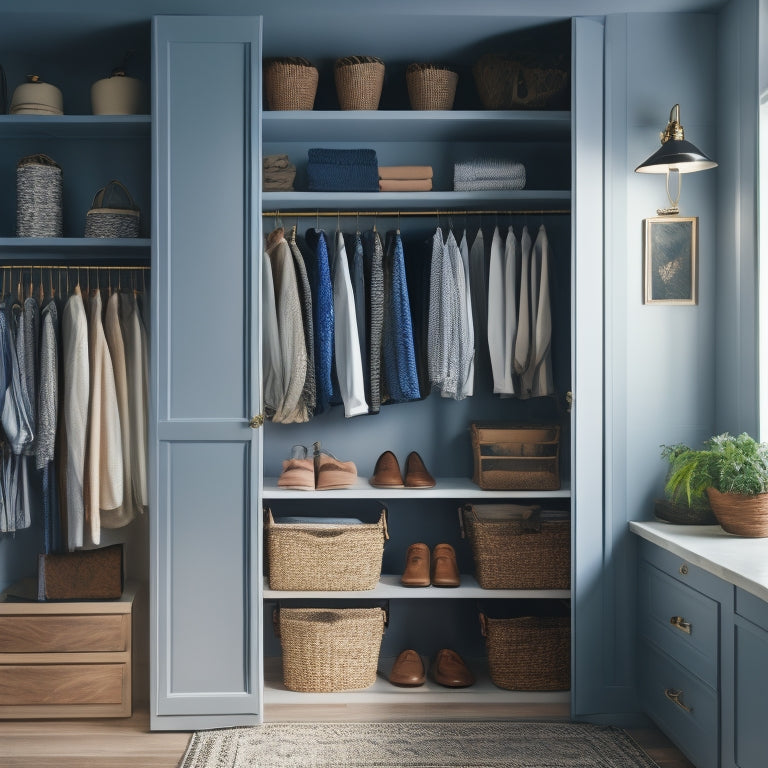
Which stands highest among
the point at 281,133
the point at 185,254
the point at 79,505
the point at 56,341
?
the point at 281,133

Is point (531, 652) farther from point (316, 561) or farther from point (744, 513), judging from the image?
point (744, 513)

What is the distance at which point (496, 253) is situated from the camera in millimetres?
3146

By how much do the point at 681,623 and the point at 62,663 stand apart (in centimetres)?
217

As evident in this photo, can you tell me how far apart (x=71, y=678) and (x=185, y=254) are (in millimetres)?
1600

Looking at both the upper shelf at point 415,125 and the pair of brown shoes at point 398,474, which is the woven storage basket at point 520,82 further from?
the pair of brown shoes at point 398,474

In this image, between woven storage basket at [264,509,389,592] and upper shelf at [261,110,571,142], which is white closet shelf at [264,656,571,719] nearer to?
woven storage basket at [264,509,389,592]

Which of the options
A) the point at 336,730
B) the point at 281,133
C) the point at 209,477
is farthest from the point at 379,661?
the point at 281,133

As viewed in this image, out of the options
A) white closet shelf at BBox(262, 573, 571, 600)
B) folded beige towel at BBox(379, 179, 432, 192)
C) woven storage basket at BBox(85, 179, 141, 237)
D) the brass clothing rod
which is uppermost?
folded beige towel at BBox(379, 179, 432, 192)

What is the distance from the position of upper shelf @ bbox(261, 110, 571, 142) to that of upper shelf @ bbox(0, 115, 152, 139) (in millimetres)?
482

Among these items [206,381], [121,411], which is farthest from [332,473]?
[121,411]

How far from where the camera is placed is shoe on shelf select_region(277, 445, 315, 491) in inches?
120

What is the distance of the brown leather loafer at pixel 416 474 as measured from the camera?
3.10 meters

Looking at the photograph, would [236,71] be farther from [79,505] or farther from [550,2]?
[79,505]

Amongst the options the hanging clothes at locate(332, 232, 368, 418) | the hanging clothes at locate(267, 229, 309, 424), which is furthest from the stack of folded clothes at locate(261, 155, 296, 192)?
the hanging clothes at locate(332, 232, 368, 418)
